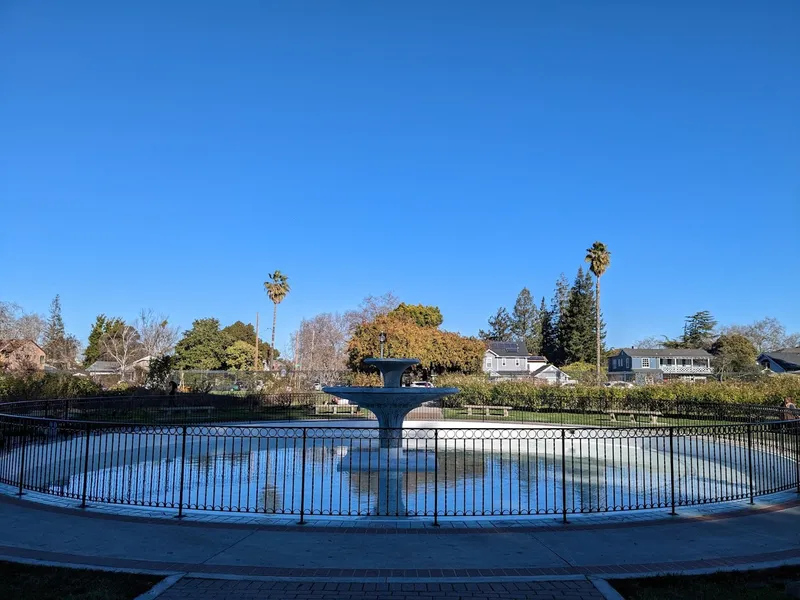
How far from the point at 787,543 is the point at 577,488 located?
4.31m

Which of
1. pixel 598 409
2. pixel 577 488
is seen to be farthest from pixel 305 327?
pixel 577 488

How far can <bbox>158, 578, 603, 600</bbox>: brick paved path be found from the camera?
16.9 ft

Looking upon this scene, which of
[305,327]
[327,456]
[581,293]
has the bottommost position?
[327,456]

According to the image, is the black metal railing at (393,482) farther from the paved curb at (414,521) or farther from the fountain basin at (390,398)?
the fountain basin at (390,398)

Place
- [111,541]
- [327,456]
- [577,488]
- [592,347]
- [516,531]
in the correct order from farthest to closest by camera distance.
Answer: [592,347], [327,456], [577,488], [516,531], [111,541]

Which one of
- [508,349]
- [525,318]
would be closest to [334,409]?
[508,349]

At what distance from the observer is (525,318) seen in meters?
110

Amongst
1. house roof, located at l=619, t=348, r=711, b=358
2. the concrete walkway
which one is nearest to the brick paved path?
the concrete walkway

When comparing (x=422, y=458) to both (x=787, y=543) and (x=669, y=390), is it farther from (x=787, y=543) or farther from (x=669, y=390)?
(x=669, y=390)

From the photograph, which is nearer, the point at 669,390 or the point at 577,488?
the point at 577,488

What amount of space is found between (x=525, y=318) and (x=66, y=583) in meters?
108

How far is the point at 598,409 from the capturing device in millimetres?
28438

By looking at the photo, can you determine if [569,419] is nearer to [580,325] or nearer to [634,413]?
[634,413]

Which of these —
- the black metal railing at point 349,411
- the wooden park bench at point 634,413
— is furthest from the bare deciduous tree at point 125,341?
the wooden park bench at point 634,413
